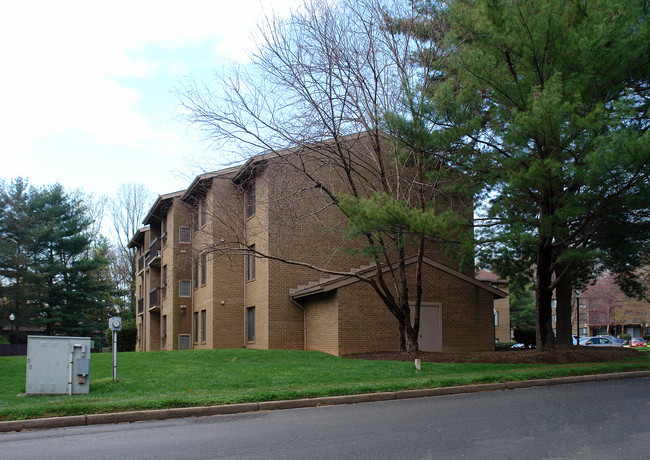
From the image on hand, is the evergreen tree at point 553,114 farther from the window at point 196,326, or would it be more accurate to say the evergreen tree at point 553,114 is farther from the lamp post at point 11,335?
the lamp post at point 11,335

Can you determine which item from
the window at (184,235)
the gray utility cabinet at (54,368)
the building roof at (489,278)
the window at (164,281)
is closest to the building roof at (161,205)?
the window at (184,235)

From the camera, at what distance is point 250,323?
25.8 metres

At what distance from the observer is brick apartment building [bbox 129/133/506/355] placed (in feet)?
64.0

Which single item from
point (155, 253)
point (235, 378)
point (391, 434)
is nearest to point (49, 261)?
point (155, 253)

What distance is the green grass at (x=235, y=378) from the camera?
11133 mm

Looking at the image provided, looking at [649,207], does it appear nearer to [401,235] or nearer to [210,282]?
[401,235]

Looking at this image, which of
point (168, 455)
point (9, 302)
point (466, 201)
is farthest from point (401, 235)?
point (9, 302)

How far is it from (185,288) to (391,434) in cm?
2485

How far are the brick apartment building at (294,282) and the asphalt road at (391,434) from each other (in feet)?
27.5

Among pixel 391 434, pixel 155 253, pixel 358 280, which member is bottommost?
pixel 391 434

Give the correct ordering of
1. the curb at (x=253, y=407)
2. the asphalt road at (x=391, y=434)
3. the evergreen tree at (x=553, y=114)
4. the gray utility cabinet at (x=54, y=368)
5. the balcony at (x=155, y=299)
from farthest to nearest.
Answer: the balcony at (x=155, y=299), the evergreen tree at (x=553, y=114), the gray utility cabinet at (x=54, y=368), the curb at (x=253, y=407), the asphalt road at (x=391, y=434)

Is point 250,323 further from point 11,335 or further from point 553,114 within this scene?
point 11,335

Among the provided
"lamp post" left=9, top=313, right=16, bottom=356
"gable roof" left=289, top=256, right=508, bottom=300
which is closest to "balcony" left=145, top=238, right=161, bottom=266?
"lamp post" left=9, top=313, right=16, bottom=356

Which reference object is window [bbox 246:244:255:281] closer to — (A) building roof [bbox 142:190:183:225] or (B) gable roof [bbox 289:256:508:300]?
(B) gable roof [bbox 289:256:508:300]
